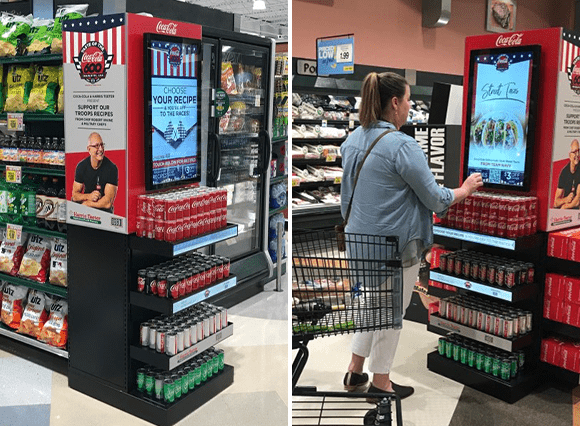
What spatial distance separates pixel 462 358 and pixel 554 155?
4.31ft

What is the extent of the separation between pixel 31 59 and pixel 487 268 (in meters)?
3.04

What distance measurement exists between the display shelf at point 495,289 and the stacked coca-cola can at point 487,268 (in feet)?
0.09

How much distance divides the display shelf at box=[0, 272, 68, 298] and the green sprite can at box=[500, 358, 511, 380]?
8.61 ft

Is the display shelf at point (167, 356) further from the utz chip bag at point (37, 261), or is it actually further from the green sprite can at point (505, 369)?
the green sprite can at point (505, 369)

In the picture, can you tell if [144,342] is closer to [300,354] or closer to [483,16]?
[300,354]

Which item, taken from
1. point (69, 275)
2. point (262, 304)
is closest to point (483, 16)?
point (262, 304)

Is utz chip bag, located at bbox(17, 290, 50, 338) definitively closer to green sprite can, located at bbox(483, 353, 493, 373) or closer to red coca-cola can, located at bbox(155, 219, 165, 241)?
red coca-cola can, located at bbox(155, 219, 165, 241)

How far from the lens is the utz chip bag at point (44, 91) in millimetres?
3670

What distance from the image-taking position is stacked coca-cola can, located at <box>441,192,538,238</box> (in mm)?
3270

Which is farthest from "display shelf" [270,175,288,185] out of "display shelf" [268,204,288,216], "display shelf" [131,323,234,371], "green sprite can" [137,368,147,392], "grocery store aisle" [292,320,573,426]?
"green sprite can" [137,368,147,392]

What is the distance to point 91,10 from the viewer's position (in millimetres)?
3814

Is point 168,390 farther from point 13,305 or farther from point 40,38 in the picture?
point 40,38

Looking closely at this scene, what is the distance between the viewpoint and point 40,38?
146 inches

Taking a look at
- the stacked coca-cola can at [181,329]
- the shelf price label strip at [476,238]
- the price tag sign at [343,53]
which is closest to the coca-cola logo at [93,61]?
the stacked coca-cola can at [181,329]
